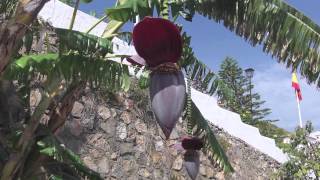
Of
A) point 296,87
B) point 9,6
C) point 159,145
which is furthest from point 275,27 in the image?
point 296,87

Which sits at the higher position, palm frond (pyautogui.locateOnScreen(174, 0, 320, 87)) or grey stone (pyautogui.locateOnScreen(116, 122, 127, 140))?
palm frond (pyautogui.locateOnScreen(174, 0, 320, 87))

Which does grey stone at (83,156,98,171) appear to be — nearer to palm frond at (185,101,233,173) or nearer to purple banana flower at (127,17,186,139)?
palm frond at (185,101,233,173)

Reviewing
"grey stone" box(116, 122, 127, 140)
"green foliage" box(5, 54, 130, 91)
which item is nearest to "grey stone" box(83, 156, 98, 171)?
"grey stone" box(116, 122, 127, 140)

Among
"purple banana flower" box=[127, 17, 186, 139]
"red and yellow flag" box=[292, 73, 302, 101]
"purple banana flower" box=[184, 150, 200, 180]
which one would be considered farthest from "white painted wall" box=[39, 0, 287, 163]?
"red and yellow flag" box=[292, 73, 302, 101]

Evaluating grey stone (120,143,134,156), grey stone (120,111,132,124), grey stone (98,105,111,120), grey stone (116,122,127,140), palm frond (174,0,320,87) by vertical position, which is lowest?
grey stone (120,143,134,156)

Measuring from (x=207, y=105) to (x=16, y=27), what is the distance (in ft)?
23.7

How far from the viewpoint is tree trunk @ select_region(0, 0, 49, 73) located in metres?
3.07

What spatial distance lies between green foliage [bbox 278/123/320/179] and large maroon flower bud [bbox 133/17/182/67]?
29.5 feet

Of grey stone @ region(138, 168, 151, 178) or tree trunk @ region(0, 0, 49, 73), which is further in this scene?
grey stone @ region(138, 168, 151, 178)

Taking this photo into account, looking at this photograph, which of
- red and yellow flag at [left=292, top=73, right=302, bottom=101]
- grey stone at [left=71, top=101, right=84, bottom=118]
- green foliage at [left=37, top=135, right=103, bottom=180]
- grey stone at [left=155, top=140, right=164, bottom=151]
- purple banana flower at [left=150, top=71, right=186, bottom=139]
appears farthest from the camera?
red and yellow flag at [left=292, top=73, right=302, bottom=101]

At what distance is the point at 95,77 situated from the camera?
4422mm

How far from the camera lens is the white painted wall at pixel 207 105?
7.30 m

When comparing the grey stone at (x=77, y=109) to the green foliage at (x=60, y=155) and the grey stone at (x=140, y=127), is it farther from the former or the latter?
the green foliage at (x=60, y=155)

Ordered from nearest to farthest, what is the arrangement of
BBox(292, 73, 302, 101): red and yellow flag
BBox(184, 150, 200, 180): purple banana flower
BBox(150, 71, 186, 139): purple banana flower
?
BBox(150, 71, 186, 139): purple banana flower < BBox(184, 150, 200, 180): purple banana flower < BBox(292, 73, 302, 101): red and yellow flag
